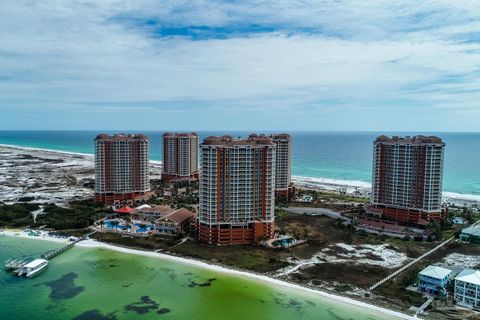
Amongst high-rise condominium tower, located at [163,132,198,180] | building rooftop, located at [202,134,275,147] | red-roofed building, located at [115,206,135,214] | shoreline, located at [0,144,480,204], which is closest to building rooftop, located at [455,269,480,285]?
building rooftop, located at [202,134,275,147]

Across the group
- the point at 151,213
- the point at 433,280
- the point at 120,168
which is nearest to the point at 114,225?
the point at 151,213

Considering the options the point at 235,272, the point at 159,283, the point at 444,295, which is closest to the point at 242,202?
the point at 235,272

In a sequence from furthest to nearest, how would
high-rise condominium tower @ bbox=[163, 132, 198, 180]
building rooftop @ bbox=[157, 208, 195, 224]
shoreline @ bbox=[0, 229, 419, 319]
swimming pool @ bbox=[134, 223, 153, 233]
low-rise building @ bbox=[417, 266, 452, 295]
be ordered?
high-rise condominium tower @ bbox=[163, 132, 198, 180], swimming pool @ bbox=[134, 223, 153, 233], building rooftop @ bbox=[157, 208, 195, 224], low-rise building @ bbox=[417, 266, 452, 295], shoreline @ bbox=[0, 229, 419, 319]

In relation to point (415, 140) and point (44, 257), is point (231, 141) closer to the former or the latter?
point (44, 257)

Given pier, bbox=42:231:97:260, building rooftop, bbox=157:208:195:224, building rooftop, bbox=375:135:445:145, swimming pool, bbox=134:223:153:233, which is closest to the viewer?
pier, bbox=42:231:97:260

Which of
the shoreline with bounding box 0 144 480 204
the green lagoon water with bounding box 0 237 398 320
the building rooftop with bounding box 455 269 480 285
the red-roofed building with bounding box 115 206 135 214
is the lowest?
the green lagoon water with bounding box 0 237 398 320

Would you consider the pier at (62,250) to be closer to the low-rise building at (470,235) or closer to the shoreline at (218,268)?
the shoreline at (218,268)

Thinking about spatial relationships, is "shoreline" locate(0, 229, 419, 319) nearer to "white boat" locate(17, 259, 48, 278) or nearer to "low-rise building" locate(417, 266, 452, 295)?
"low-rise building" locate(417, 266, 452, 295)
